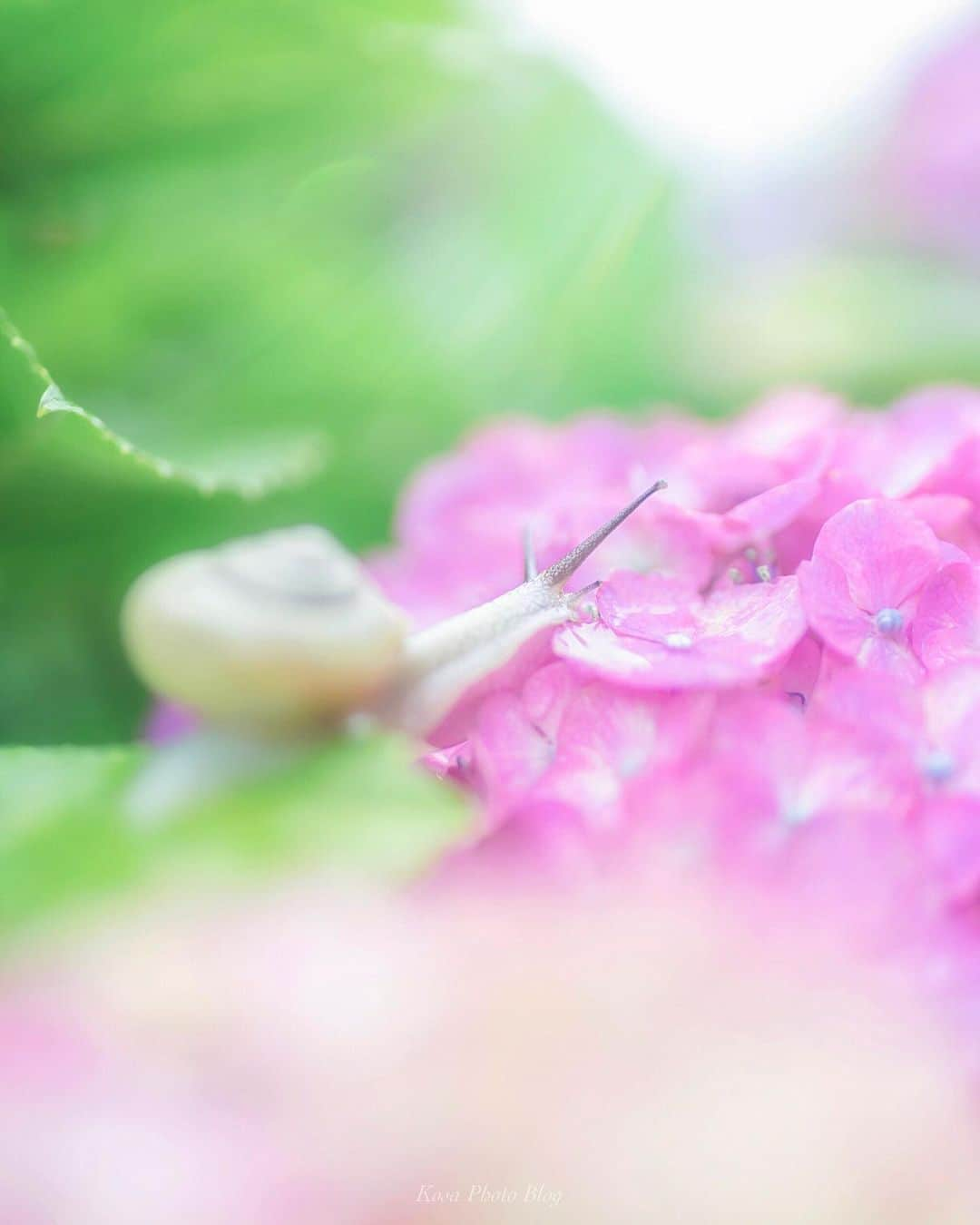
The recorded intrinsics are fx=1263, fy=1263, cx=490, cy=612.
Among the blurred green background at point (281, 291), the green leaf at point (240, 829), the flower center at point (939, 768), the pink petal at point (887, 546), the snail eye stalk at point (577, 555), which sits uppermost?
the blurred green background at point (281, 291)

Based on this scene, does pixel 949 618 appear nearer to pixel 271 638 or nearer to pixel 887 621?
pixel 887 621

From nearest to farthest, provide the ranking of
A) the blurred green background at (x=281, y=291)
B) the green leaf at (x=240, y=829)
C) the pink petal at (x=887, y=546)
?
1. the green leaf at (x=240, y=829)
2. the pink petal at (x=887, y=546)
3. the blurred green background at (x=281, y=291)

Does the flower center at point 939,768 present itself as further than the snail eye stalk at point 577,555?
No

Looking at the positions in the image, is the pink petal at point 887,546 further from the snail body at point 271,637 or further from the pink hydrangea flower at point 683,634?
the snail body at point 271,637

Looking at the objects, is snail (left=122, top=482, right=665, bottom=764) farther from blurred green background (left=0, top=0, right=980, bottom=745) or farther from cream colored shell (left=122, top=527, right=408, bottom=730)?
blurred green background (left=0, top=0, right=980, bottom=745)

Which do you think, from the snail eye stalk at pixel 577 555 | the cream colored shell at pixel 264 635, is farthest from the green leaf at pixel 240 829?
the snail eye stalk at pixel 577 555

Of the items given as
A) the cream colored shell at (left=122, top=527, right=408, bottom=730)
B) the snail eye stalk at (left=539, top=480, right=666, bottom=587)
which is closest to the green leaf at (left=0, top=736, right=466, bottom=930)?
the cream colored shell at (left=122, top=527, right=408, bottom=730)

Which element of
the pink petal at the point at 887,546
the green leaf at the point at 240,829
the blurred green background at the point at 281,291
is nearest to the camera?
the green leaf at the point at 240,829
